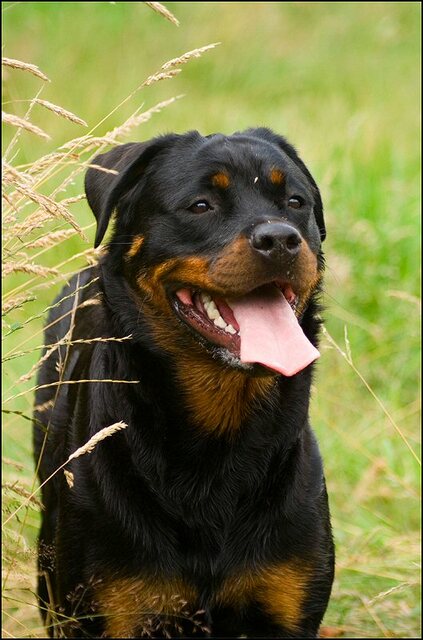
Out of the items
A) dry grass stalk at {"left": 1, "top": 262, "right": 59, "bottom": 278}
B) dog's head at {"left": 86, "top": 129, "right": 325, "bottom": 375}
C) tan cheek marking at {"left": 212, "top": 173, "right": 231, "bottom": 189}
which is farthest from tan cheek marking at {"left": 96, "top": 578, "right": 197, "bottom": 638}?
tan cheek marking at {"left": 212, "top": 173, "right": 231, "bottom": 189}

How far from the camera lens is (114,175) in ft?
11.5

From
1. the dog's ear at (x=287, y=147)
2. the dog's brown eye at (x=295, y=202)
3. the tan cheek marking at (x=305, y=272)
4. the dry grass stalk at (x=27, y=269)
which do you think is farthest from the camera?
the dog's ear at (x=287, y=147)

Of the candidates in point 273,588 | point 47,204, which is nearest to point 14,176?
point 47,204

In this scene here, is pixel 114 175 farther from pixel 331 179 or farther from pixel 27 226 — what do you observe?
pixel 331 179

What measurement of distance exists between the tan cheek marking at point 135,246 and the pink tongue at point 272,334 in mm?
398

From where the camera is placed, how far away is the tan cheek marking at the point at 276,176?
11.6 feet

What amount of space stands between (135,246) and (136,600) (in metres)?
1.05

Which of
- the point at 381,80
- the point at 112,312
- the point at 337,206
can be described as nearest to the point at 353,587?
the point at 112,312

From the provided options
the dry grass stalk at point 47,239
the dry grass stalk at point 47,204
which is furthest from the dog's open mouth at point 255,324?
the dry grass stalk at point 47,204

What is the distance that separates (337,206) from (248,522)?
402cm

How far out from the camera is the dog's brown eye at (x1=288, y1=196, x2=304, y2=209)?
358 cm

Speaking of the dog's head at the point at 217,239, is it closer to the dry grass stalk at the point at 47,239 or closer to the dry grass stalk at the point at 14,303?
the dry grass stalk at the point at 47,239

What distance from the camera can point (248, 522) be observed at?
344 cm

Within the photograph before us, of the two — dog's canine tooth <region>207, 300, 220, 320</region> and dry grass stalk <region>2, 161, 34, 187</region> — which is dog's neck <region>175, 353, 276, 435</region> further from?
dry grass stalk <region>2, 161, 34, 187</region>
